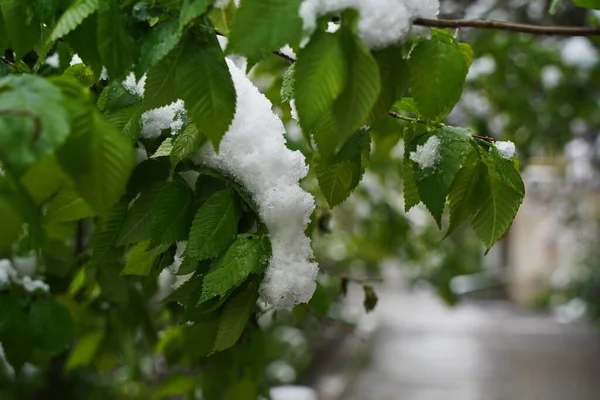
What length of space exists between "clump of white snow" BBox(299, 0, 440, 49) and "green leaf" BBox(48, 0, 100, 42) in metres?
0.23

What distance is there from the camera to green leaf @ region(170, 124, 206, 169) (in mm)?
892

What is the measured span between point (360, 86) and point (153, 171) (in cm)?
49

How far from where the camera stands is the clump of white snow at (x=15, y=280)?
4.86 feet

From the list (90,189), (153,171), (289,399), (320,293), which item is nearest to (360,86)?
(90,189)

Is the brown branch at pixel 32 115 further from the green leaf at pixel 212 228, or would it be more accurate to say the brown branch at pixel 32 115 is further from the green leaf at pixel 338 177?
the green leaf at pixel 338 177

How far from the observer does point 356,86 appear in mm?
669

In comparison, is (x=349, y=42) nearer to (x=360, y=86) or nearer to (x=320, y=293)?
(x=360, y=86)

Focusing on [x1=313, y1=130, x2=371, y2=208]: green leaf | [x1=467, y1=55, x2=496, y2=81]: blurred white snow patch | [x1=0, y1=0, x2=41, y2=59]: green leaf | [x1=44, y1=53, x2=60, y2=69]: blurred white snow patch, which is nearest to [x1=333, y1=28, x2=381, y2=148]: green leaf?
[x1=313, y1=130, x2=371, y2=208]: green leaf

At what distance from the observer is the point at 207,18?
0.78 m

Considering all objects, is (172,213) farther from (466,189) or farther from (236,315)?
(466,189)

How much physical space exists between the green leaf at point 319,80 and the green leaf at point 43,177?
0.24 meters

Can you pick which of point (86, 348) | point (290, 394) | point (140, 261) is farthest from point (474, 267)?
point (140, 261)

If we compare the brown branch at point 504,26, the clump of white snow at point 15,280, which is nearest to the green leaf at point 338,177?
the brown branch at point 504,26

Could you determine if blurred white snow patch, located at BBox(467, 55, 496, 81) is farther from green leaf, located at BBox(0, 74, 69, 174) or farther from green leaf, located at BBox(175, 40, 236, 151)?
green leaf, located at BBox(0, 74, 69, 174)
